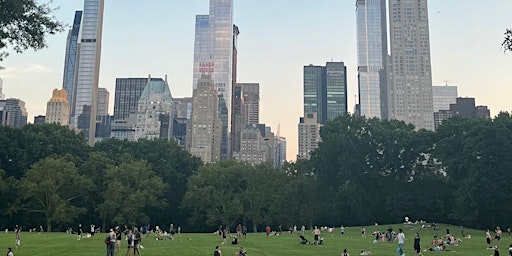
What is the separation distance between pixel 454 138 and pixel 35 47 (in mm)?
57885

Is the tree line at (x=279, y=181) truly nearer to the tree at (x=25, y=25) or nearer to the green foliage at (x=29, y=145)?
the green foliage at (x=29, y=145)

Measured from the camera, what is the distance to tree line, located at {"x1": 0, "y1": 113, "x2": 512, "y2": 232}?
60.8 metres

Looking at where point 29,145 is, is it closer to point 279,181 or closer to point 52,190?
point 52,190

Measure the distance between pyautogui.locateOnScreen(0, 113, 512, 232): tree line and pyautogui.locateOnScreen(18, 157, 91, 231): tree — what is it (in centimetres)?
14

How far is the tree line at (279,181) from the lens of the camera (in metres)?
60.8

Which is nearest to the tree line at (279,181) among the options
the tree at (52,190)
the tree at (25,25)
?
the tree at (52,190)

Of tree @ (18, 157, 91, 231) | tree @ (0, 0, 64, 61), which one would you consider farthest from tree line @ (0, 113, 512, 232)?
tree @ (0, 0, 64, 61)

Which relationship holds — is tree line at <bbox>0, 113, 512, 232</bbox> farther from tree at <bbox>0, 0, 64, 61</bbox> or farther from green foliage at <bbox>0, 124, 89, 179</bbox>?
tree at <bbox>0, 0, 64, 61</bbox>

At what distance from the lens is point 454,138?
66.2 metres

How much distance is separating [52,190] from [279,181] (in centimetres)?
3180

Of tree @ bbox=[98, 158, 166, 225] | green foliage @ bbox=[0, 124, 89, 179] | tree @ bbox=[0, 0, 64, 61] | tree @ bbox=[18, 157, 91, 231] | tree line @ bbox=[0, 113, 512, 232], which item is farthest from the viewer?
green foliage @ bbox=[0, 124, 89, 179]

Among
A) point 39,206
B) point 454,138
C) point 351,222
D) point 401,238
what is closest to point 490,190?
point 454,138

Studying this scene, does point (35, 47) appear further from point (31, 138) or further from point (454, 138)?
point (454, 138)

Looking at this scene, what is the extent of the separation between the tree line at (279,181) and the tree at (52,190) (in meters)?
0.14
